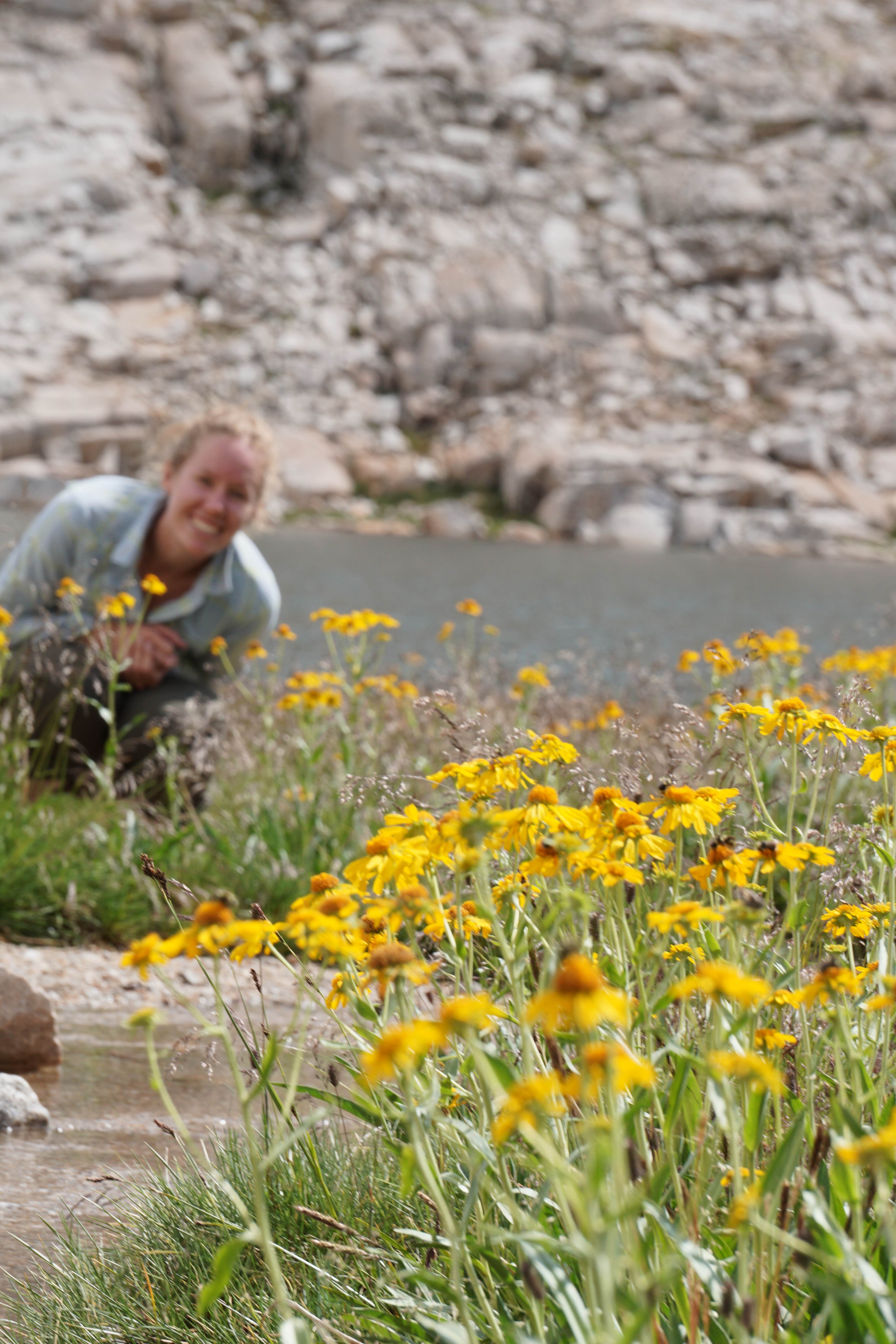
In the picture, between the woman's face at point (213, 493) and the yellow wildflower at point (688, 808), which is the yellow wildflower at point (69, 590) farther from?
the yellow wildflower at point (688, 808)

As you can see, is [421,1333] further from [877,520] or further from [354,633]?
[877,520]

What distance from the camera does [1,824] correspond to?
325 cm

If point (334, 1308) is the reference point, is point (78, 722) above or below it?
below

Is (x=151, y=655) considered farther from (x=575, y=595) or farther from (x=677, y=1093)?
(x=575, y=595)

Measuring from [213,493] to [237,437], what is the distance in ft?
0.63

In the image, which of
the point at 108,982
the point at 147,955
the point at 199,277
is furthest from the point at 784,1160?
the point at 199,277

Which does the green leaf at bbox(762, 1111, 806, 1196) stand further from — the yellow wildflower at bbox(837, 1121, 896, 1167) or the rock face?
the rock face

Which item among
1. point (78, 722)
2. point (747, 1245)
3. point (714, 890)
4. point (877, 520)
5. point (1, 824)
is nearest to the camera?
point (747, 1245)

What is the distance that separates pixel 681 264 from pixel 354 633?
52514mm

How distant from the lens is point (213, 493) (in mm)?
3932

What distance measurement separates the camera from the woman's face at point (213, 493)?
3.92m

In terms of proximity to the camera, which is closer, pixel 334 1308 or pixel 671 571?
pixel 334 1308

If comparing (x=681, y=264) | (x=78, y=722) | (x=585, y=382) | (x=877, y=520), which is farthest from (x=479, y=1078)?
(x=681, y=264)

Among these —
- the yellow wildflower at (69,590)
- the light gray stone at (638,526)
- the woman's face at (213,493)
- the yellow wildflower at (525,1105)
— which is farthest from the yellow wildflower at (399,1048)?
the light gray stone at (638,526)
